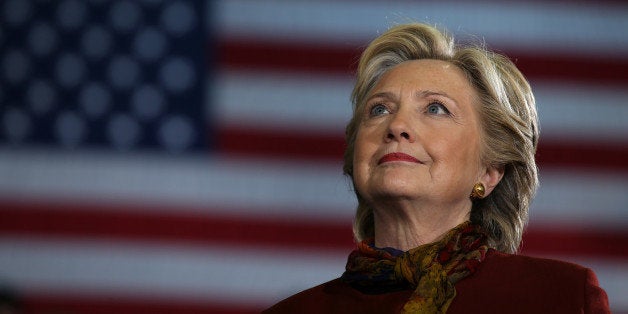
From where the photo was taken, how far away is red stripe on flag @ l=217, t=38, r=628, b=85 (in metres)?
4.86

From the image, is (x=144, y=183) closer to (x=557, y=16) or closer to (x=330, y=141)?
(x=330, y=141)

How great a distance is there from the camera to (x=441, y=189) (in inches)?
82.0

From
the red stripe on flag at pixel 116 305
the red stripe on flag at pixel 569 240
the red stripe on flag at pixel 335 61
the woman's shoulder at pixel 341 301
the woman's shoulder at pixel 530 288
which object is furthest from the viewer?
the red stripe on flag at pixel 335 61

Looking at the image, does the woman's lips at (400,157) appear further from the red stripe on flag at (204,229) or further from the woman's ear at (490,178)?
the red stripe on flag at (204,229)

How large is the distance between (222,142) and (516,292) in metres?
2.98

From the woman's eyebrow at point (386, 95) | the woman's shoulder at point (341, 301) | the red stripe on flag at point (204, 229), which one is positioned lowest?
the woman's shoulder at point (341, 301)

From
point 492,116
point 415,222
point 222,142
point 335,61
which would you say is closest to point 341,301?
point 415,222

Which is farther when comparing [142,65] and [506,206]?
[142,65]

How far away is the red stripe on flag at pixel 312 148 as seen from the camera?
4.77m

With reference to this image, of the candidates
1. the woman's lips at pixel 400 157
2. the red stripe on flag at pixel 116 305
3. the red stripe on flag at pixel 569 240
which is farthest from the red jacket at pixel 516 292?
the red stripe on flag at pixel 569 240

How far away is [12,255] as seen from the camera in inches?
183

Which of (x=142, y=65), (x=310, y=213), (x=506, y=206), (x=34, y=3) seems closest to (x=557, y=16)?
(x=310, y=213)

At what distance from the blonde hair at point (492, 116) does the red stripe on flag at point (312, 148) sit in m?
2.42

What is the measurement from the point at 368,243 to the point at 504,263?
0.30 m
